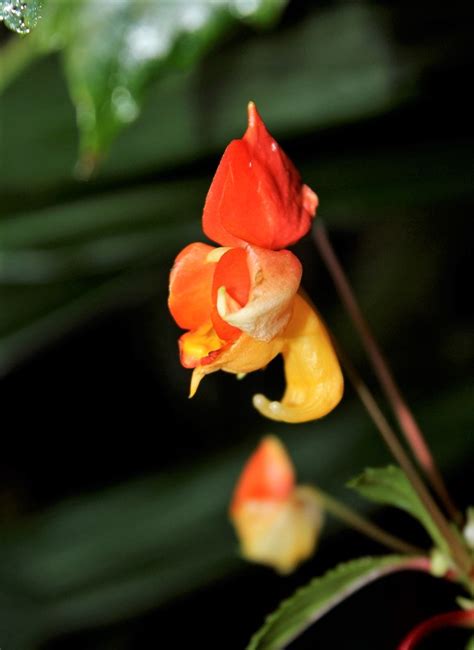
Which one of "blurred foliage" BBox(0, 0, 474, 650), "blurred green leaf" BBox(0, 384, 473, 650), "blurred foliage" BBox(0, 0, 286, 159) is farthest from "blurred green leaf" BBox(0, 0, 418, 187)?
"blurred green leaf" BBox(0, 384, 473, 650)

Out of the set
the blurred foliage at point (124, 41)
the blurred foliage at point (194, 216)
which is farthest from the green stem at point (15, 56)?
the blurred foliage at point (124, 41)

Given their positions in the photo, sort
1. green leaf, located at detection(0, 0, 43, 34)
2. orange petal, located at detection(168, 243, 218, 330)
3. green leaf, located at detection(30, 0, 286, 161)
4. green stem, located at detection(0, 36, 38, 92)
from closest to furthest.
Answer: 1. green leaf, located at detection(0, 0, 43, 34)
2. orange petal, located at detection(168, 243, 218, 330)
3. green leaf, located at detection(30, 0, 286, 161)
4. green stem, located at detection(0, 36, 38, 92)

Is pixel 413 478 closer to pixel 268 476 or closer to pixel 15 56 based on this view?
pixel 268 476

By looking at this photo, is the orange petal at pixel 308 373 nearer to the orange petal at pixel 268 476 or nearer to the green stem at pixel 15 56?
the orange petal at pixel 268 476

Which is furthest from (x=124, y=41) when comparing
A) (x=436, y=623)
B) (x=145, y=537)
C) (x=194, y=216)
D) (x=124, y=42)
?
(x=145, y=537)

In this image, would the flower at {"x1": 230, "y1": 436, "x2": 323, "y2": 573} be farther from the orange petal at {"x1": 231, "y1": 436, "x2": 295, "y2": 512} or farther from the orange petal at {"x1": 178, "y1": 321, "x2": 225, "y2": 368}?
the orange petal at {"x1": 178, "y1": 321, "x2": 225, "y2": 368}
